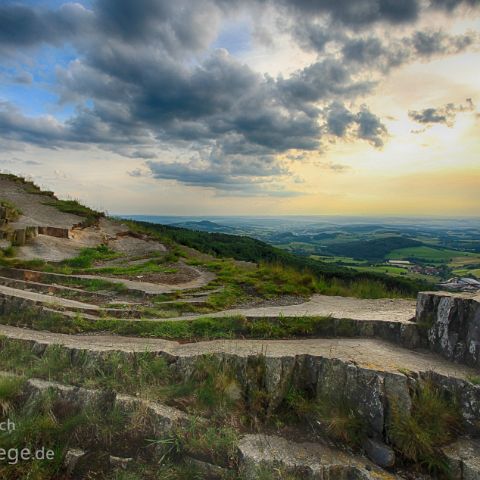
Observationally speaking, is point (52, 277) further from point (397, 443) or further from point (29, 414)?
point (397, 443)

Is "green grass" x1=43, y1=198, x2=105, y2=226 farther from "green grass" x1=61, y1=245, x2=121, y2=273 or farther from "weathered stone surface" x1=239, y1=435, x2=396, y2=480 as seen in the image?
"weathered stone surface" x1=239, y1=435, x2=396, y2=480

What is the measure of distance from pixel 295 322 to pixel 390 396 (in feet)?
11.6

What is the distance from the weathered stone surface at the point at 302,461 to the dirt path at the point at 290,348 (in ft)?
6.02

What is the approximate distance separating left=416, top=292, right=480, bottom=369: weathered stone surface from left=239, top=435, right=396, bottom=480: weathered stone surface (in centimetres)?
360

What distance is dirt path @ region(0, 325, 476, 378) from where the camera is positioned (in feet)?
25.4

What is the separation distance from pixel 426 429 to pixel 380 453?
1.01 m

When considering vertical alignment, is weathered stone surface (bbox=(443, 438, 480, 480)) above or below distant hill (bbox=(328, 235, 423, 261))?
above

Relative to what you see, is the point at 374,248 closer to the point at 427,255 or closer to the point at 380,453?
the point at 427,255

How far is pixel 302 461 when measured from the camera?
6.22m

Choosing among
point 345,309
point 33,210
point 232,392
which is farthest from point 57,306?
point 33,210

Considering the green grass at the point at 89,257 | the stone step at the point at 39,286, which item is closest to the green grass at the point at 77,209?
the green grass at the point at 89,257

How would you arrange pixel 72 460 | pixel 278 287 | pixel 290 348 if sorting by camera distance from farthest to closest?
1. pixel 278 287
2. pixel 290 348
3. pixel 72 460

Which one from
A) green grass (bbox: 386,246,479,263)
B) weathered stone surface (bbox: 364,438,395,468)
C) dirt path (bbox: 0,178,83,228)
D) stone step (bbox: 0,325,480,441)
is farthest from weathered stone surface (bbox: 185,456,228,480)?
green grass (bbox: 386,246,479,263)

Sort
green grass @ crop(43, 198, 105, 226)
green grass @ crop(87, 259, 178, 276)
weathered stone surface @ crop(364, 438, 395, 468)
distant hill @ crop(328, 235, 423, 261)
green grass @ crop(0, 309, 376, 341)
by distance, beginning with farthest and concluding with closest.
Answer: distant hill @ crop(328, 235, 423, 261), green grass @ crop(43, 198, 105, 226), green grass @ crop(87, 259, 178, 276), green grass @ crop(0, 309, 376, 341), weathered stone surface @ crop(364, 438, 395, 468)
